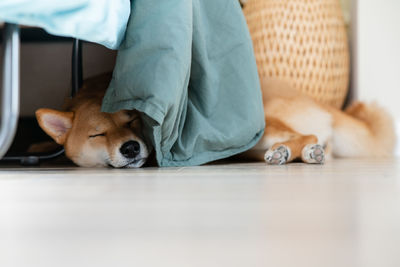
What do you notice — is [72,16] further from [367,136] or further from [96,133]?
[367,136]

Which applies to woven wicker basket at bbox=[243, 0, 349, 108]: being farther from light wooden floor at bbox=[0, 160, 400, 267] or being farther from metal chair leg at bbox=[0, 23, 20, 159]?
metal chair leg at bbox=[0, 23, 20, 159]

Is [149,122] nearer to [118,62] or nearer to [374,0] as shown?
[118,62]

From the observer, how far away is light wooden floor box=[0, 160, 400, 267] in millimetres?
395

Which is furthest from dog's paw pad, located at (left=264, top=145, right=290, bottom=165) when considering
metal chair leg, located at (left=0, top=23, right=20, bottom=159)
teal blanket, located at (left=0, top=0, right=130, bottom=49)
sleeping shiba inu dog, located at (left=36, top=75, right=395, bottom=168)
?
metal chair leg, located at (left=0, top=23, right=20, bottom=159)

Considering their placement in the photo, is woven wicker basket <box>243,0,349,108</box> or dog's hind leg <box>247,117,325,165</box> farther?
woven wicker basket <box>243,0,349,108</box>

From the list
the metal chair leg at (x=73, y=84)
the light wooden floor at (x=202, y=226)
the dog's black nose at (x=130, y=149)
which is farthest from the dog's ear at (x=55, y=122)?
the light wooden floor at (x=202, y=226)

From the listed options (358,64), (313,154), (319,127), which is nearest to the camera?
(313,154)

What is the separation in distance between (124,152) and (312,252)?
1.09 metres

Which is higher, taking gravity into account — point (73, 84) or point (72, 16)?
point (72, 16)

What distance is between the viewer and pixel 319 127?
1794mm

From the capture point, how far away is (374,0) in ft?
7.52

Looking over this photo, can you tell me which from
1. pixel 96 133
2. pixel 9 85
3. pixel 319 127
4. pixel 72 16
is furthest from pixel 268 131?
pixel 9 85

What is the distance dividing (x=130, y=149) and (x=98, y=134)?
149mm

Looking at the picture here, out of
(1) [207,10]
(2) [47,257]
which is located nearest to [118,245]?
(2) [47,257]
